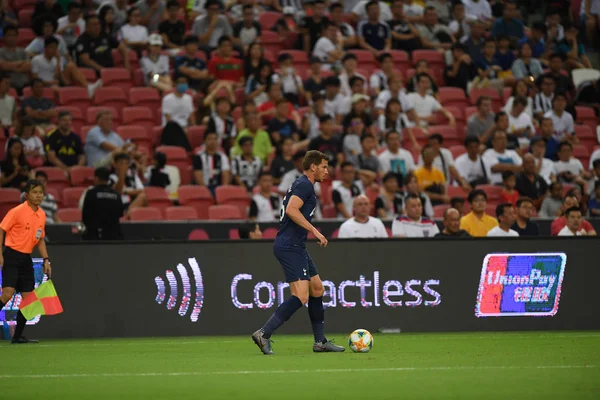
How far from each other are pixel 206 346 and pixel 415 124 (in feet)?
29.9

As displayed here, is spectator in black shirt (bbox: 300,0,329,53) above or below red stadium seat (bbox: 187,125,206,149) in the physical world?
above

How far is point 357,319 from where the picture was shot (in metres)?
13.4

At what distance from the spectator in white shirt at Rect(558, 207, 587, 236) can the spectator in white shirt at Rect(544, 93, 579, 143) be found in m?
5.55

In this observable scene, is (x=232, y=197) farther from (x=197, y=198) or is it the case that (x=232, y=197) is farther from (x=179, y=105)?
(x=179, y=105)

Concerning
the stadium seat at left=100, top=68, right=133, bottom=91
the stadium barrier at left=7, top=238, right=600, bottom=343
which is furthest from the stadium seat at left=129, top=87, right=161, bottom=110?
the stadium barrier at left=7, top=238, right=600, bottom=343

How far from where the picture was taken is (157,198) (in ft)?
54.6

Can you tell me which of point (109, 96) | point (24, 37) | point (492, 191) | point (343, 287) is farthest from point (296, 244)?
point (24, 37)

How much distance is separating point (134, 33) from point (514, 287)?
10.2 m

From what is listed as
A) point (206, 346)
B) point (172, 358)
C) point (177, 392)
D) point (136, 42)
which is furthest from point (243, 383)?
point (136, 42)

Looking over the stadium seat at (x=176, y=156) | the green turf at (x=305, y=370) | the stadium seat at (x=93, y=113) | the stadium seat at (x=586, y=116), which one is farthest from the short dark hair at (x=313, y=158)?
the stadium seat at (x=586, y=116)

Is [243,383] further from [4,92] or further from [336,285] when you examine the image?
[4,92]

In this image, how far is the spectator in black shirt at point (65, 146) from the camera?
17297 millimetres

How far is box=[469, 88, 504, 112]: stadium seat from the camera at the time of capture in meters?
20.6

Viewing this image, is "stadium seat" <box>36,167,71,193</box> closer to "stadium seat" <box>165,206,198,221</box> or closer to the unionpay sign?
"stadium seat" <box>165,206,198,221</box>
